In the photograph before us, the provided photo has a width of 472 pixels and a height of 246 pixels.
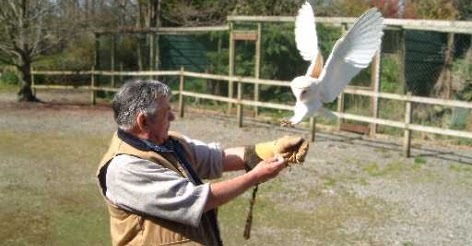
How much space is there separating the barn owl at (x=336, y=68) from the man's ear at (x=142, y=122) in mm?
617

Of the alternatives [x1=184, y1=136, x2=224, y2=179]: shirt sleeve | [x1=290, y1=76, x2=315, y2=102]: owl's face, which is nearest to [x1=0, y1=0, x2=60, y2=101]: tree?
[x1=184, y1=136, x2=224, y2=179]: shirt sleeve

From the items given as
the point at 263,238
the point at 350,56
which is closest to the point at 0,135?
the point at 263,238

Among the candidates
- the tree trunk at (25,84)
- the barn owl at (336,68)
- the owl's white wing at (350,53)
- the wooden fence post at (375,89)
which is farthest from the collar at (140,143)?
the tree trunk at (25,84)

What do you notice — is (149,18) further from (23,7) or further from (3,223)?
(3,223)

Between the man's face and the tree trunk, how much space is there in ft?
46.9

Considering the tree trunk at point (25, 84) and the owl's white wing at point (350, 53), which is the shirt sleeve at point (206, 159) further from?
the tree trunk at point (25, 84)

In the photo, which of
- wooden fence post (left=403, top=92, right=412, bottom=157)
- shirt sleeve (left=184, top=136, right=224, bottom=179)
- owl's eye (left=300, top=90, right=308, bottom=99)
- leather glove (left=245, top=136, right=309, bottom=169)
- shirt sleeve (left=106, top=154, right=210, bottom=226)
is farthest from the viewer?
wooden fence post (left=403, top=92, right=412, bottom=157)

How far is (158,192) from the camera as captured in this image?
223cm

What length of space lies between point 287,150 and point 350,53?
0.62 metres

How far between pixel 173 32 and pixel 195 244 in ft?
46.9

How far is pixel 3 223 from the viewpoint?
584 centimetres

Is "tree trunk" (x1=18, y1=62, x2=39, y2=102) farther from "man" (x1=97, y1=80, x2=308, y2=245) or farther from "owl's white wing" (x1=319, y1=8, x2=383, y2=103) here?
"man" (x1=97, y1=80, x2=308, y2=245)

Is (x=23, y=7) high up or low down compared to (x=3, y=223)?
up

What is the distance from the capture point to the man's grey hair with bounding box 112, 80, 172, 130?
231 centimetres
